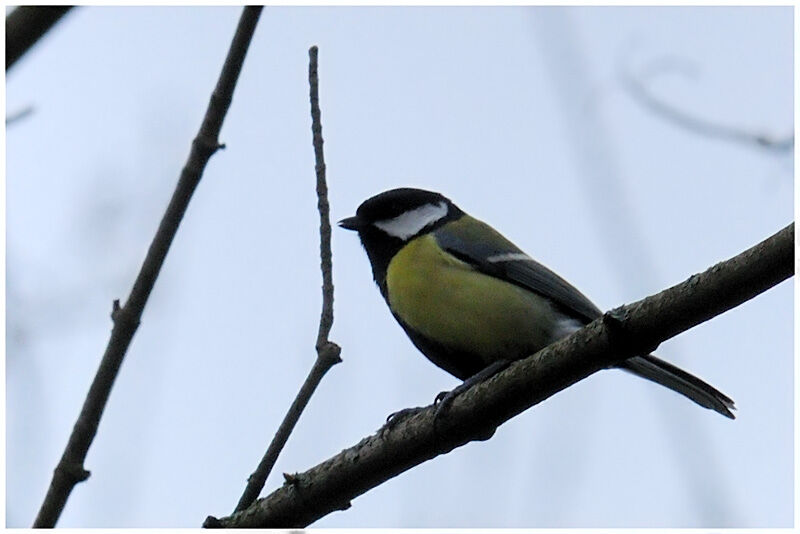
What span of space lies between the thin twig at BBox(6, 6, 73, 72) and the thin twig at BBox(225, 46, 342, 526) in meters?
0.97

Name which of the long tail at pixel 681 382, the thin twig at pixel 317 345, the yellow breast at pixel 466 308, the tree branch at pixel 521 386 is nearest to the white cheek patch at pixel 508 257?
the yellow breast at pixel 466 308

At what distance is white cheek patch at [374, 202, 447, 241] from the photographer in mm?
3994

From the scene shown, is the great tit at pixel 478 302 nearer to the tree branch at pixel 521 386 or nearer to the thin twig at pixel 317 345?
the tree branch at pixel 521 386

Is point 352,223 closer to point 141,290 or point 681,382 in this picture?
point 681,382

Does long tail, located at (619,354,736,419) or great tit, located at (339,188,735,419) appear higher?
great tit, located at (339,188,735,419)

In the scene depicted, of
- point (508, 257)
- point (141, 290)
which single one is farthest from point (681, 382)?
point (141, 290)

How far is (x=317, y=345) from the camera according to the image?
2.08 meters

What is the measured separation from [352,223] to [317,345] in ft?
6.87

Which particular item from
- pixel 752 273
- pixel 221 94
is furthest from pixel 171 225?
pixel 752 273

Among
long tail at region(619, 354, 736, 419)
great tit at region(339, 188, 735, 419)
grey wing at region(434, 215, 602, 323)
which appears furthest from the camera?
grey wing at region(434, 215, 602, 323)

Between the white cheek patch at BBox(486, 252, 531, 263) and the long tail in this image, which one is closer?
the long tail

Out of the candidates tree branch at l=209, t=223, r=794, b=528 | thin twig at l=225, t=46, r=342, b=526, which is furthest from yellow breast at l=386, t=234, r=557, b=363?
thin twig at l=225, t=46, r=342, b=526

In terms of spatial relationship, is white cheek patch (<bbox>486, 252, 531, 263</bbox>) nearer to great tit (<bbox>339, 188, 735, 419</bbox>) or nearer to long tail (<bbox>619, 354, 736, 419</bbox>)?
great tit (<bbox>339, 188, 735, 419</bbox>)

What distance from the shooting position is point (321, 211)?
7.02ft
